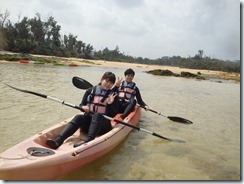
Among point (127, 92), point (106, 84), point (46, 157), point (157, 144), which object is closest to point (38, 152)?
point (46, 157)

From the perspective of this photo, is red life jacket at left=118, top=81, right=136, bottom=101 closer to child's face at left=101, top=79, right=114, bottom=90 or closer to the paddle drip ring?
child's face at left=101, top=79, right=114, bottom=90

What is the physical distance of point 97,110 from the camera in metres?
→ 3.69

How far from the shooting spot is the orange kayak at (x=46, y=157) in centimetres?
246

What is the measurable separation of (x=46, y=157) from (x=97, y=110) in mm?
1166

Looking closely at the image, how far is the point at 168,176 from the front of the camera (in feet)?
10.7

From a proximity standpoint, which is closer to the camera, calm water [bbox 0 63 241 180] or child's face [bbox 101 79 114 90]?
calm water [bbox 0 63 241 180]

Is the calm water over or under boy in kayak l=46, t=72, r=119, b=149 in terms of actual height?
under

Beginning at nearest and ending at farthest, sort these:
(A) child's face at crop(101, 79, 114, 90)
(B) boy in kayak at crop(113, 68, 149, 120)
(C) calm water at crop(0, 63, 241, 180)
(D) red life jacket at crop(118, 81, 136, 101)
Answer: (C) calm water at crop(0, 63, 241, 180)
(A) child's face at crop(101, 79, 114, 90)
(B) boy in kayak at crop(113, 68, 149, 120)
(D) red life jacket at crop(118, 81, 136, 101)

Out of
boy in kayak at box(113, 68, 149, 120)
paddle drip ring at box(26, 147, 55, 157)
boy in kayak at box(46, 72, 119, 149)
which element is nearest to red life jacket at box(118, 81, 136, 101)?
boy in kayak at box(113, 68, 149, 120)

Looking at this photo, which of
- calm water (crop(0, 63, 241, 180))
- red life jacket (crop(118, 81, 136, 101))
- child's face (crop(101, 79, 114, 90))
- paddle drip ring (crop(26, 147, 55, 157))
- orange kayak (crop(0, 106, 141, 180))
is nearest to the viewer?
orange kayak (crop(0, 106, 141, 180))

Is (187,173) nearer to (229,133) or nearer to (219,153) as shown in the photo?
(219,153)

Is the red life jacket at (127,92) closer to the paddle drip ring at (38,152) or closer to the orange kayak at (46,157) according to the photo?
the orange kayak at (46,157)

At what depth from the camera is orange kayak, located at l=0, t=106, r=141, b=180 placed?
246 centimetres

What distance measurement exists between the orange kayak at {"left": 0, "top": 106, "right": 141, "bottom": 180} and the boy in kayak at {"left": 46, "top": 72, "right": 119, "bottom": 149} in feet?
0.48
